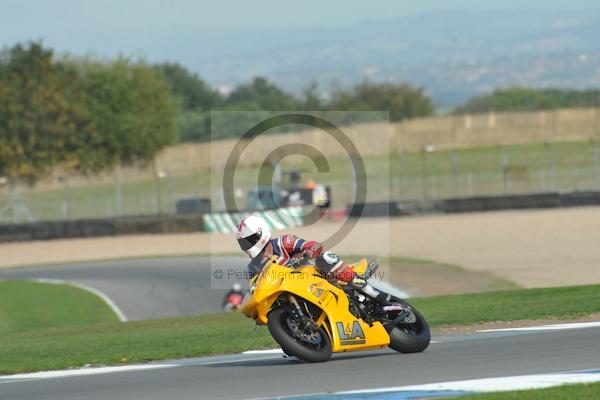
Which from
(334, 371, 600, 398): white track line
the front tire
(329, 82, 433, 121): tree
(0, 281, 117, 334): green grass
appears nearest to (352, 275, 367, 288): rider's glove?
the front tire

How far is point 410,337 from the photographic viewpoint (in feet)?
32.4

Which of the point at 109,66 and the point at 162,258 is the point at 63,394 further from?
the point at 109,66

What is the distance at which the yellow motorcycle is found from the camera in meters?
9.44

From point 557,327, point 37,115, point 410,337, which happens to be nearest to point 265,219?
point 557,327

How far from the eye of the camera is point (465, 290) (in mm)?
22391

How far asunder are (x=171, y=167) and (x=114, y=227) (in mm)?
30423

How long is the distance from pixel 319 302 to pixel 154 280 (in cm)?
1802

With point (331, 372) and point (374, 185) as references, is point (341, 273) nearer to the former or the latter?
point (331, 372)

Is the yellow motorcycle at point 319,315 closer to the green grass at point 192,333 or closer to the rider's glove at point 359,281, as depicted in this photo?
the rider's glove at point 359,281

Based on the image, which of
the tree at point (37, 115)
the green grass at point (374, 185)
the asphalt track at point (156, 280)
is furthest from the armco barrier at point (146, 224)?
the tree at point (37, 115)

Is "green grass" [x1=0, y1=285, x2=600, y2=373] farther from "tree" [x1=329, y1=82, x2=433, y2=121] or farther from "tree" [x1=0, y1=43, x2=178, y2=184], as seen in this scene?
"tree" [x1=329, y1=82, x2=433, y2=121]

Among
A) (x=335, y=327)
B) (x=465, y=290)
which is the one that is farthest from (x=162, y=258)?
(x=335, y=327)

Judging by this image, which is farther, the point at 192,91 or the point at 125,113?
the point at 192,91

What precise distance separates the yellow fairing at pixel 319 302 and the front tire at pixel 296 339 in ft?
0.25
